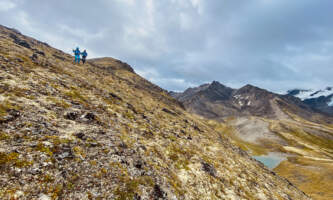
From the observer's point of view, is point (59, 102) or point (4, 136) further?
point (59, 102)

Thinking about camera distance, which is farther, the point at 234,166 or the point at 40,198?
the point at 234,166

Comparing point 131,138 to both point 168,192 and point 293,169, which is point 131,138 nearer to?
point 168,192

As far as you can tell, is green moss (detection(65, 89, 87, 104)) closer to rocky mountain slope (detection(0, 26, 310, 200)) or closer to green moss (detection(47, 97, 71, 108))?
rocky mountain slope (detection(0, 26, 310, 200))

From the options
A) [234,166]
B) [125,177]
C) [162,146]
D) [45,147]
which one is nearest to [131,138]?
[162,146]

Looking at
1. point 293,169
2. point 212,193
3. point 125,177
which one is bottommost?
point 293,169

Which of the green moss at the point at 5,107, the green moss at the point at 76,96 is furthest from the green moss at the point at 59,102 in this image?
the green moss at the point at 5,107

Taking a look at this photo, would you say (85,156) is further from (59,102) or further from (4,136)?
(59,102)

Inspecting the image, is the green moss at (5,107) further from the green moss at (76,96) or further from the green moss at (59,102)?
the green moss at (76,96)

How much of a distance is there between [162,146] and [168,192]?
781cm

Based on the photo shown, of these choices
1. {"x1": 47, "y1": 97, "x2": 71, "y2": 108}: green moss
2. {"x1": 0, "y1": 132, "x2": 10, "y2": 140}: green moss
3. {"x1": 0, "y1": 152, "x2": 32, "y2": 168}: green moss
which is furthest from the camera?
{"x1": 47, "y1": 97, "x2": 71, "y2": 108}: green moss

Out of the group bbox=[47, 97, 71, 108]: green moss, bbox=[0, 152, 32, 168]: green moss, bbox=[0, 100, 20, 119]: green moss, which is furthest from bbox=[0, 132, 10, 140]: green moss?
bbox=[47, 97, 71, 108]: green moss

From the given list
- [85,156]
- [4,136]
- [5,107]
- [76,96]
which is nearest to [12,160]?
[4,136]

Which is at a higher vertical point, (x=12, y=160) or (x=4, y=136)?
(x=4, y=136)

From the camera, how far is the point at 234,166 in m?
25.5
